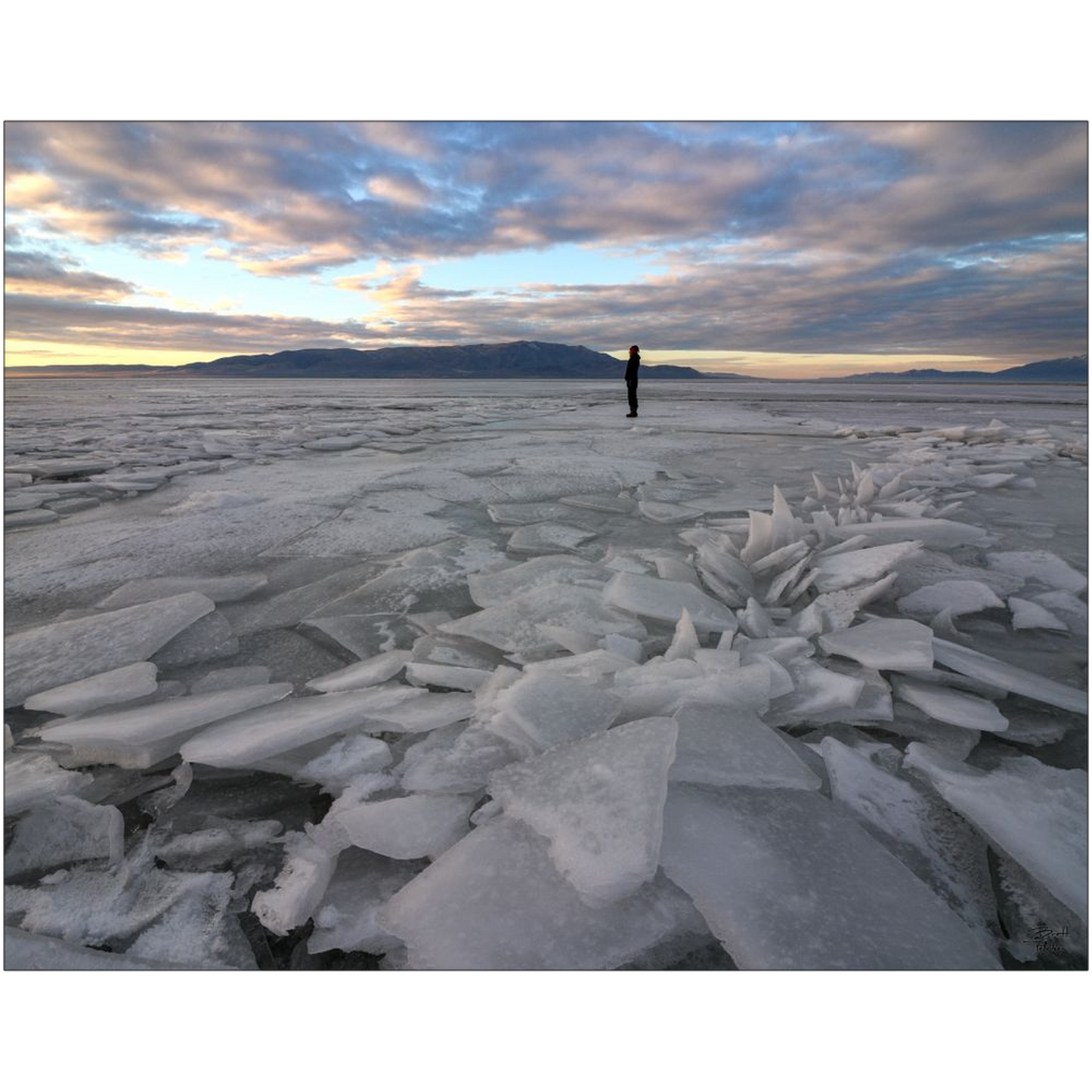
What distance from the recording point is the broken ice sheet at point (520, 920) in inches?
27.9

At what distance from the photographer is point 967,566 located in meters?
2.01

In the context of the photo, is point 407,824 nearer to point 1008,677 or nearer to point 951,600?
point 1008,677

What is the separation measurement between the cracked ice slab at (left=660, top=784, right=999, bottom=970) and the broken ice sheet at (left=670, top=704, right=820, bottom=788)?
49mm

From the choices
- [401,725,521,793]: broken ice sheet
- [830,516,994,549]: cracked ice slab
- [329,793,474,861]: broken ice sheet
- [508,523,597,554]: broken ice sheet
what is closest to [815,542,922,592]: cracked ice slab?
[830,516,994,549]: cracked ice slab

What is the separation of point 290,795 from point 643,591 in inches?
38.8

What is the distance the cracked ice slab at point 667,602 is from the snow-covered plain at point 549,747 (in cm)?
1

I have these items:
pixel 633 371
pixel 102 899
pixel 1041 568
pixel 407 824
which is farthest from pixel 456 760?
pixel 633 371

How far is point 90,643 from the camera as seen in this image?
1433mm

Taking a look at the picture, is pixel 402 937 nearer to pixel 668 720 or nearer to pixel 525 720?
pixel 525 720

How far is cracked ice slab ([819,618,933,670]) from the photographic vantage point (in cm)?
125

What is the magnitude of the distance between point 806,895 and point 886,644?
2.53 feet

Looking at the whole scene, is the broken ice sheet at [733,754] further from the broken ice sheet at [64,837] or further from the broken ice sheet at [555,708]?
the broken ice sheet at [64,837]

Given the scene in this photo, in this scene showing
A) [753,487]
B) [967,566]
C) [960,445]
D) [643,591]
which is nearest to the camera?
[643,591]

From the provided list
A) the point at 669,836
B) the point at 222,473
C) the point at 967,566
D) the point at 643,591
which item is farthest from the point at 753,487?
the point at 222,473
